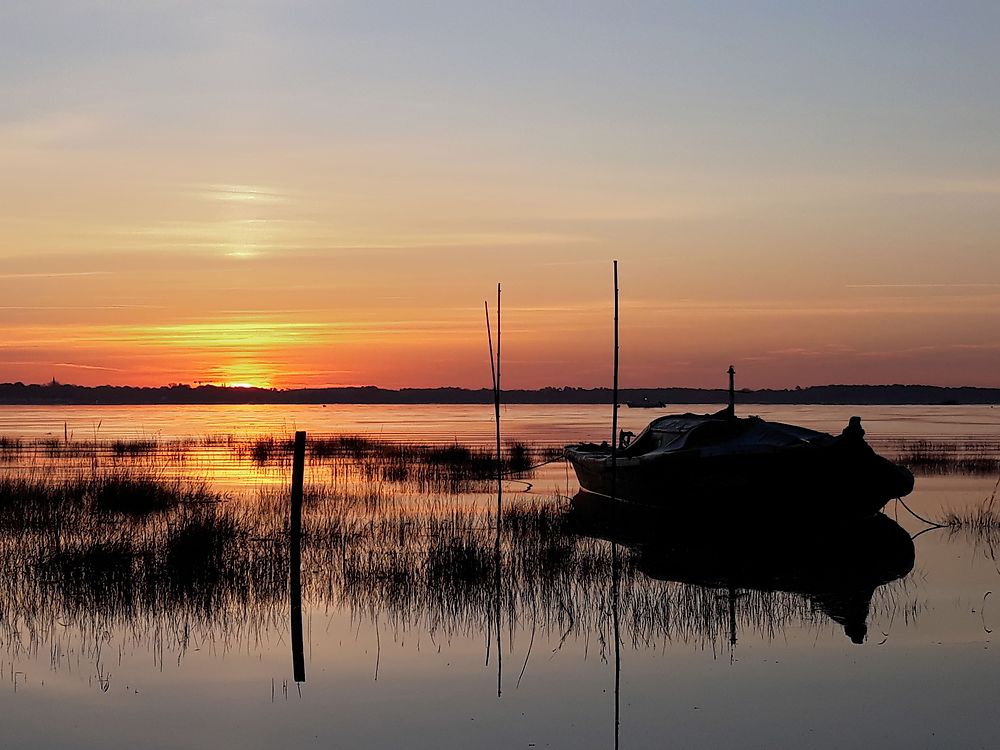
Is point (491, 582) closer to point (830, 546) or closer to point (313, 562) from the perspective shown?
Result: point (313, 562)

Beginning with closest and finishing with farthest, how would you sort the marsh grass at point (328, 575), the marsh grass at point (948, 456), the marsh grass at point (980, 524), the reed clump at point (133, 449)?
1. the marsh grass at point (328, 575)
2. the marsh grass at point (980, 524)
3. the marsh grass at point (948, 456)
4. the reed clump at point (133, 449)

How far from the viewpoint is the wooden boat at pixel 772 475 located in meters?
22.0

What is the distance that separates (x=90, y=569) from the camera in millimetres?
15555

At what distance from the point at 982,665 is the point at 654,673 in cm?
302

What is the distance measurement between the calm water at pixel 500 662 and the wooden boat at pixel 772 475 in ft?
15.7

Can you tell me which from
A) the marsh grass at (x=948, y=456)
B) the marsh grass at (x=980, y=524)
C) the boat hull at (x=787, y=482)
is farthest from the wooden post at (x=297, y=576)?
the marsh grass at (x=948, y=456)

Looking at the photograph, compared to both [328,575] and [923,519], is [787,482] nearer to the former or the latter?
[923,519]

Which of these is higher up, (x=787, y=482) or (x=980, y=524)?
(x=787, y=482)

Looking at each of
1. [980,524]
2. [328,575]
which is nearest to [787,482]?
[980,524]

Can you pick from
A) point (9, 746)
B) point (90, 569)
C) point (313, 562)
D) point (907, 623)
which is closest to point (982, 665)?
point (907, 623)

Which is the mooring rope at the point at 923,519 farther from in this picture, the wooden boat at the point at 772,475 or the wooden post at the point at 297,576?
the wooden post at the point at 297,576

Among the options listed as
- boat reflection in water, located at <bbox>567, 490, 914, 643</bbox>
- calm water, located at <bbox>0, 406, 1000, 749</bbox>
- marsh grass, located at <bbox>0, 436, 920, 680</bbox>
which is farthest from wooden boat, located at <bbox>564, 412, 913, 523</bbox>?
calm water, located at <bbox>0, 406, 1000, 749</bbox>

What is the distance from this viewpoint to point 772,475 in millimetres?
22203

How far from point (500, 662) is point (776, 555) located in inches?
321
